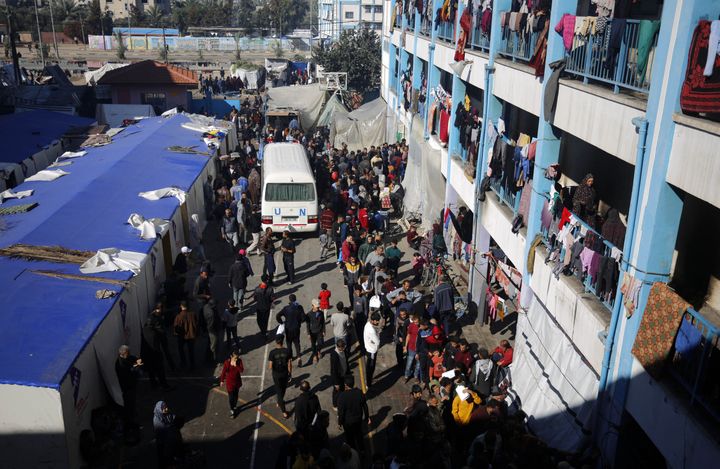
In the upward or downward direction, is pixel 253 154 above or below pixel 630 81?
below

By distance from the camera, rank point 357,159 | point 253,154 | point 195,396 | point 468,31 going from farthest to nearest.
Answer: point 253,154 → point 357,159 → point 468,31 → point 195,396

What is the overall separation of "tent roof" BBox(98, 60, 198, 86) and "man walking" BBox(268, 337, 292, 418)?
1264 inches

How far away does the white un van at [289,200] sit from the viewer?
2022cm

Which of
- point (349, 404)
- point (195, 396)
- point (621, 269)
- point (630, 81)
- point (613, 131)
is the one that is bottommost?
point (195, 396)

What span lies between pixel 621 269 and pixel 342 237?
10.8 meters

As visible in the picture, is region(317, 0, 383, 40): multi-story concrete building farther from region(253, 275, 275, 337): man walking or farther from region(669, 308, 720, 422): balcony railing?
region(669, 308, 720, 422): balcony railing

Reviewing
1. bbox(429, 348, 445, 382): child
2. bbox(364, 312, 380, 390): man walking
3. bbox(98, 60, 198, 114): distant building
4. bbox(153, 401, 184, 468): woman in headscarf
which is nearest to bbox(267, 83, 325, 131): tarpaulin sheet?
bbox(98, 60, 198, 114): distant building

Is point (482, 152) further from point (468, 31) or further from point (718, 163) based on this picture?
point (718, 163)

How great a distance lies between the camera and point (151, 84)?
4031cm

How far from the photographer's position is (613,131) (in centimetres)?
898

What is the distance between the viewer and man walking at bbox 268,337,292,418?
11.4 m

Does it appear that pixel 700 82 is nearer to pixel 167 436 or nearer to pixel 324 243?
pixel 167 436

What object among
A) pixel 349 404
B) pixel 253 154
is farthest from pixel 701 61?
pixel 253 154

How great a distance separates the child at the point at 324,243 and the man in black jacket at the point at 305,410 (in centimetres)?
968
